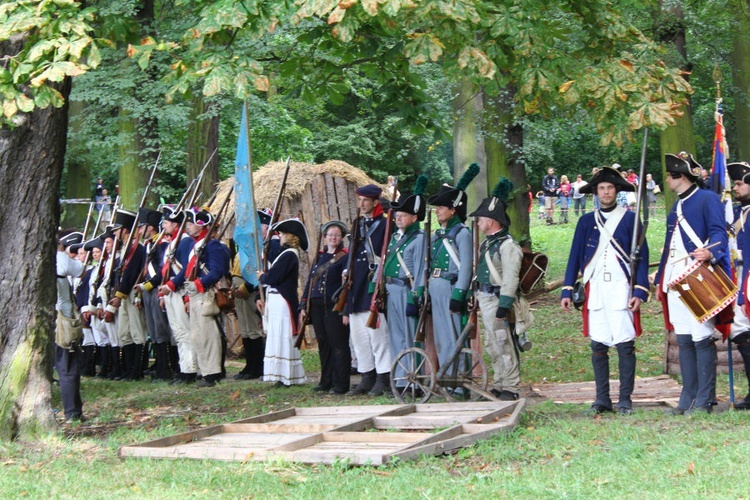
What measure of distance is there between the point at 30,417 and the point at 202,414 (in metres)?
2.01

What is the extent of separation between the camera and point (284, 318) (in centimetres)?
1222

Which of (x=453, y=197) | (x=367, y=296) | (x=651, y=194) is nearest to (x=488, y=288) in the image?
(x=453, y=197)

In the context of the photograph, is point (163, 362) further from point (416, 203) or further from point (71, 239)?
point (416, 203)

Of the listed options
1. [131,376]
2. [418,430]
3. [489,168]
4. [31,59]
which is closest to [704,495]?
[418,430]

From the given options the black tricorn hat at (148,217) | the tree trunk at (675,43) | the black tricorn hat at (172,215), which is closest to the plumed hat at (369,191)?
the black tricorn hat at (172,215)

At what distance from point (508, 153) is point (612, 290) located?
30.4 ft

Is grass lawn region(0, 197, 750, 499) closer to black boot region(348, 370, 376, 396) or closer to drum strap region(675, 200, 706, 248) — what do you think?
drum strap region(675, 200, 706, 248)

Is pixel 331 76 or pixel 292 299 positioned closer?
Result: pixel 331 76

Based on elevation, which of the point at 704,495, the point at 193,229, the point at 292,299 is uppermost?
the point at 193,229

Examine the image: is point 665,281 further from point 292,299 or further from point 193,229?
point 193,229

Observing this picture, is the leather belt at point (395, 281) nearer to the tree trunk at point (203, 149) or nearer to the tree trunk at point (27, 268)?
the tree trunk at point (27, 268)

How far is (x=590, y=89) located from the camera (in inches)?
347

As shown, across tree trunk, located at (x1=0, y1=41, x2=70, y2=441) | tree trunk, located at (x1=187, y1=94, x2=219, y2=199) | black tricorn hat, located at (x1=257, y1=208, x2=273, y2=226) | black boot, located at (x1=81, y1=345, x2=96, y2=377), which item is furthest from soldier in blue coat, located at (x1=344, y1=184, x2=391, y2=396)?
tree trunk, located at (x1=187, y1=94, x2=219, y2=199)

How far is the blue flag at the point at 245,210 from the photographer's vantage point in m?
11.8
